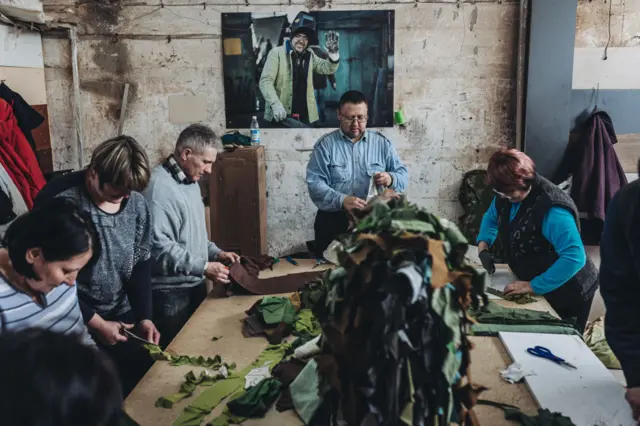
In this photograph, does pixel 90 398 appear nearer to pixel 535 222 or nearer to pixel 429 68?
pixel 535 222

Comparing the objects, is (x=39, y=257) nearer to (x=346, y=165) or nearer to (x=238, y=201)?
(x=346, y=165)

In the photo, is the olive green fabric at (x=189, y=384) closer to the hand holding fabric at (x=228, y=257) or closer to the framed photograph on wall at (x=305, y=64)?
the hand holding fabric at (x=228, y=257)

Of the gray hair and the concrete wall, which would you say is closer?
the gray hair

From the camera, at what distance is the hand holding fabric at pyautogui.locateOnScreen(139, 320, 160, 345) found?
2.56 meters

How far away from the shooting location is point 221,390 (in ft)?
6.47

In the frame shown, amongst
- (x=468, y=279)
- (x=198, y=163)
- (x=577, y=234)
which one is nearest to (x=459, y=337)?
(x=468, y=279)

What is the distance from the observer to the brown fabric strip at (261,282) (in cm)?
300

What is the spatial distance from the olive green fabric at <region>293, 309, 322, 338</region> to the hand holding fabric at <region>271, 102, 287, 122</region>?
118 inches

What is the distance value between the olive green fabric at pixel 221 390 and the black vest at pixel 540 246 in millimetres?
1402

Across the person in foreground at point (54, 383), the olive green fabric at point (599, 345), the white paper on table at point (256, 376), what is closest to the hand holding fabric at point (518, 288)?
the olive green fabric at point (599, 345)

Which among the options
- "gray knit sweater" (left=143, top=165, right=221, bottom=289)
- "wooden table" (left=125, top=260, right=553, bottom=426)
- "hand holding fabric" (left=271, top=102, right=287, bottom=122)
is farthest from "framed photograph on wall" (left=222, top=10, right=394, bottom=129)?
"wooden table" (left=125, top=260, right=553, bottom=426)

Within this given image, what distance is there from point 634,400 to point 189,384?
5.05ft

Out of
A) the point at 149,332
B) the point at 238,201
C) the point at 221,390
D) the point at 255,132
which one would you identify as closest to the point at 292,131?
the point at 255,132

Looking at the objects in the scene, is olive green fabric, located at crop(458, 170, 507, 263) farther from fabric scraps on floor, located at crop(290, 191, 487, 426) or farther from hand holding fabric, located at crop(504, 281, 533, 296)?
fabric scraps on floor, located at crop(290, 191, 487, 426)
